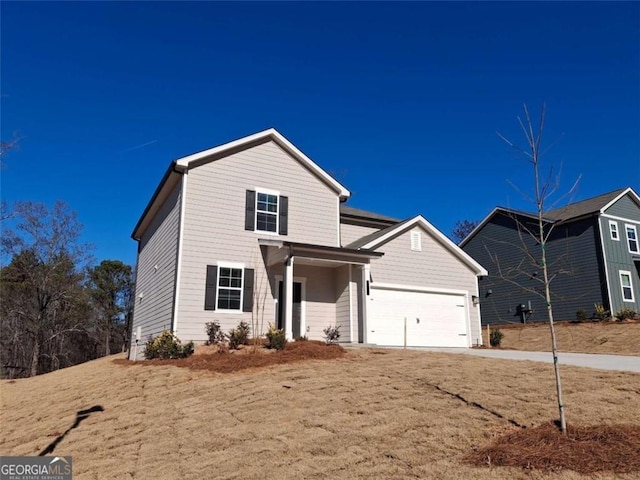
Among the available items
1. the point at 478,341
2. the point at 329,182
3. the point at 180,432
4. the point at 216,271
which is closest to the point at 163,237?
the point at 216,271

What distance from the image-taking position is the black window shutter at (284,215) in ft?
51.3

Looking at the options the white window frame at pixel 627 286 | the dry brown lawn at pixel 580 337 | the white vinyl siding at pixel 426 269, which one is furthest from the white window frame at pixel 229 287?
the white window frame at pixel 627 286

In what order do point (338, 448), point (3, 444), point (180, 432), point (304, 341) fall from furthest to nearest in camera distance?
point (304, 341)
point (3, 444)
point (180, 432)
point (338, 448)

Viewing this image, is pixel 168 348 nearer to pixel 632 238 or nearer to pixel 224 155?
pixel 224 155

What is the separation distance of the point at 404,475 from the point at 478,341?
1429 centimetres

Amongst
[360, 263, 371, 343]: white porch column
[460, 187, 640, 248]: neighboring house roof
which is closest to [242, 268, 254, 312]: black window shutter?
[360, 263, 371, 343]: white porch column

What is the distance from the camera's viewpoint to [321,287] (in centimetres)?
1594

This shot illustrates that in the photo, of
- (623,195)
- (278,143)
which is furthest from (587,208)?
(278,143)

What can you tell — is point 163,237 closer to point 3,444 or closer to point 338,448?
point 3,444

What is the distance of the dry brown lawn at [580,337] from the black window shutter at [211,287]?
11483 mm

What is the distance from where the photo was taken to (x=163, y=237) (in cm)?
1634

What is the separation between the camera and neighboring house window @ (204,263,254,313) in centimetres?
1388

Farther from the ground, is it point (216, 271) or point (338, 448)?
point (216, 271)

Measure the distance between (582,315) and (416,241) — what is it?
1250cm
